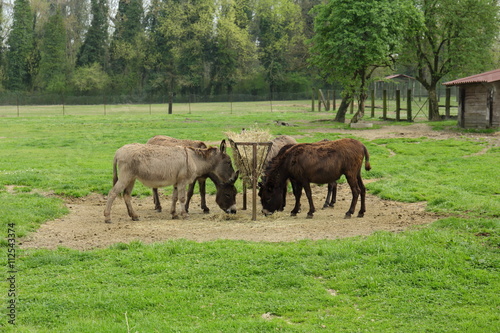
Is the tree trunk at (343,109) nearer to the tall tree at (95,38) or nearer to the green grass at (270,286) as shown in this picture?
the green grass at (270,286)

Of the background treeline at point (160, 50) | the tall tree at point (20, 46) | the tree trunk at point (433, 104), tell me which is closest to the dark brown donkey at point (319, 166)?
the tree trunk at point (433, 104)

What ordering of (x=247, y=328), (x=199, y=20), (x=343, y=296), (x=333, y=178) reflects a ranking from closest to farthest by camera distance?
(x=247, y=328) → (x=343, y=296) → (x=333, y=178) → (x=199, y=20)

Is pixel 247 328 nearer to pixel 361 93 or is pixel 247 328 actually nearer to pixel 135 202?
pixel 135 202

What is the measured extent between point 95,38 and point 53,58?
22.4ft

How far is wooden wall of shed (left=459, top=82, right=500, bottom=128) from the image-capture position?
80.8 feet

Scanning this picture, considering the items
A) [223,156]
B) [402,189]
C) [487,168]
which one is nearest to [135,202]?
[223,156]

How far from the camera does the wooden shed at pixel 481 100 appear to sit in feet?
80.2

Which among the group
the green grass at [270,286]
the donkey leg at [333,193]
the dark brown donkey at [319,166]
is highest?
the dark brown donkey at [319,166]

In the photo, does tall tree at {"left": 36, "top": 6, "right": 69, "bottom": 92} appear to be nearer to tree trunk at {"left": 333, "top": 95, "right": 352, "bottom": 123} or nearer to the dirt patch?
tree trunk at {"left": 333, "top": 95, "right": 352, "bottom": 123}

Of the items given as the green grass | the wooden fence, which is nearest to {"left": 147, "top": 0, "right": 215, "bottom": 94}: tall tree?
the wooden fence

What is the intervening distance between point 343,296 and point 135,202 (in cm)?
754

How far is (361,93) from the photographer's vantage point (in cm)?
2962

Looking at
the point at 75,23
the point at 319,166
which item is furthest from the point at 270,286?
the point at 75,23

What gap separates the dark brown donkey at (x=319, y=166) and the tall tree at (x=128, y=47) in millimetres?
72711
